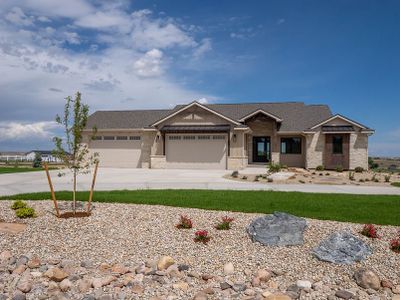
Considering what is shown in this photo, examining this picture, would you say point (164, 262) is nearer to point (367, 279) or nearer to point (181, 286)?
point (181, 286)

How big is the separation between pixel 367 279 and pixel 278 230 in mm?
1832

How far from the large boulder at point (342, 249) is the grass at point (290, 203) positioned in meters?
1.68

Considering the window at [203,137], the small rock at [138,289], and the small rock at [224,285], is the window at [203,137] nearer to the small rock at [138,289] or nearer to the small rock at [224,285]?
the small rock at [224,285]

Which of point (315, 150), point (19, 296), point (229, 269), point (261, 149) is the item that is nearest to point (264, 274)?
point (229, 269)

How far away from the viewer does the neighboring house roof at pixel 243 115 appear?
1163 inches

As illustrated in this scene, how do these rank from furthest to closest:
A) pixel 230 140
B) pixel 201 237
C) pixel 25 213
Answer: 1. pixel 230 140
2. pixel 25 213
3. pixel 201 237

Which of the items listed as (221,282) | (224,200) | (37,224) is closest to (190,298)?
(221,282)

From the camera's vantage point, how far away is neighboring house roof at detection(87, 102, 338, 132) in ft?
96.9

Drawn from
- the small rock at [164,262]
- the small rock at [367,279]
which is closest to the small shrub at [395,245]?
the small rock at [367,279]

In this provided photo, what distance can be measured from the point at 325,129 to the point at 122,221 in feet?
74.2

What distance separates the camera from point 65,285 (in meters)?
5.45

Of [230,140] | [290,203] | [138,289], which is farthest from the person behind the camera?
[230,140]

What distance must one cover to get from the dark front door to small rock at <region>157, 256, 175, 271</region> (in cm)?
2467

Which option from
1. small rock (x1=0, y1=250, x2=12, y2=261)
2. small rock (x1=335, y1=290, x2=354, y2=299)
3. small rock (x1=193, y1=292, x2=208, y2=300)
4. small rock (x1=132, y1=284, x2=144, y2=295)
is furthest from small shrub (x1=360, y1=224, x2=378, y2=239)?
small rock (x1=0, y1=250, x2=12, y2=261)
